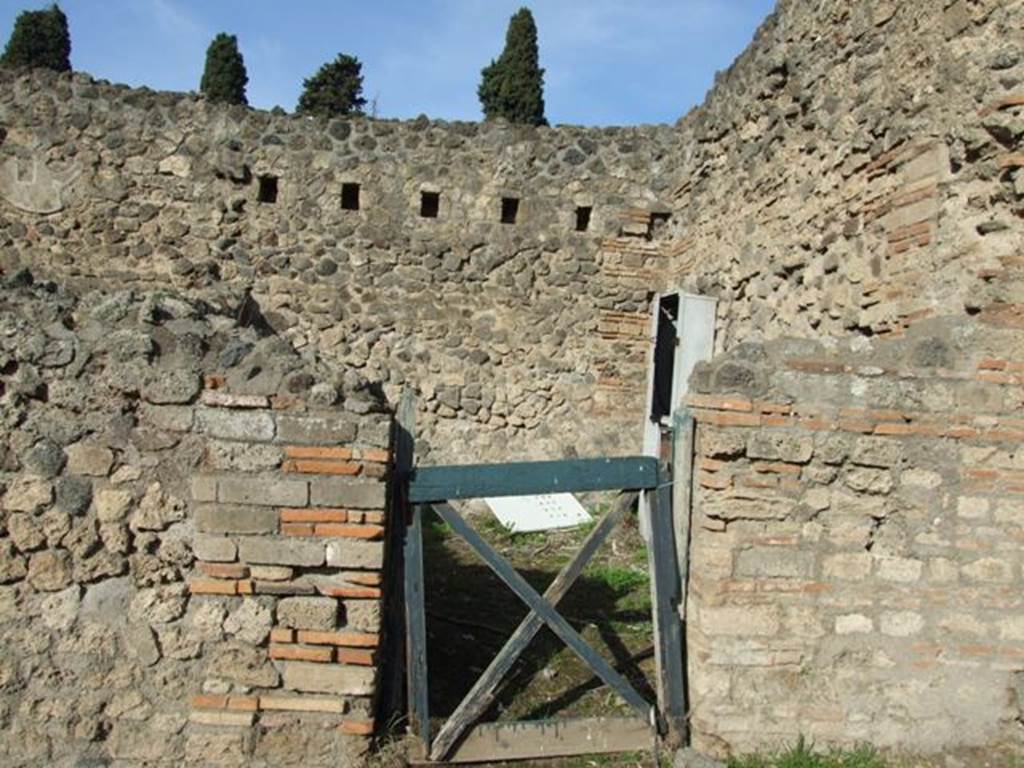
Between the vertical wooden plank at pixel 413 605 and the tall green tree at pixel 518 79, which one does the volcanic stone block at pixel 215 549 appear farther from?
the tall green tree at pixel 518 79

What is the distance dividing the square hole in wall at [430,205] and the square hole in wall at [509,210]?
71cm

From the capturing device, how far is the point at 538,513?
25.2ft

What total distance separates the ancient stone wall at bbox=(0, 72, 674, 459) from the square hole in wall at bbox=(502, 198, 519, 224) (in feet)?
0.06

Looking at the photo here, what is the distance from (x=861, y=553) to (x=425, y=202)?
6.24 meters

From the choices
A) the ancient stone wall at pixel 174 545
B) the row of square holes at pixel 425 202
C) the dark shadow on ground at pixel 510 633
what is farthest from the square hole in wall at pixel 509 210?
the ancient stone wall at pixel 174 545

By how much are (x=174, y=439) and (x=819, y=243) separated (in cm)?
430

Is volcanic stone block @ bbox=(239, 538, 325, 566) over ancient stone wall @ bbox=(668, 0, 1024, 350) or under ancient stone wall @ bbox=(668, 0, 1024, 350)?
under

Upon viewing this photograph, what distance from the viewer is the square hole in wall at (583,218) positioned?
28.6ft

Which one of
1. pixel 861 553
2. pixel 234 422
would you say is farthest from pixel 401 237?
pixel 861 553

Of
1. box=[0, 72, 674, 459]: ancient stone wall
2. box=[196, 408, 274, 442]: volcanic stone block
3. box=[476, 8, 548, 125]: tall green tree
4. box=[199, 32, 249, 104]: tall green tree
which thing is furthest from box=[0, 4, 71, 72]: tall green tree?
box=[196, 408, 274, 442]: volcanic stone block

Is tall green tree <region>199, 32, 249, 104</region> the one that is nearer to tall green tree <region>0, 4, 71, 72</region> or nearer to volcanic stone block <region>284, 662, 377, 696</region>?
tall green tree <region>0, 4, 71, 72</region>

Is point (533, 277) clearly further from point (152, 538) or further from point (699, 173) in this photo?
point (152, 538)

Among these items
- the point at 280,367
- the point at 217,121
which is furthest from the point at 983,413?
the point at 217,121

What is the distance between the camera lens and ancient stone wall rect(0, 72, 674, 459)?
26.2 ft
